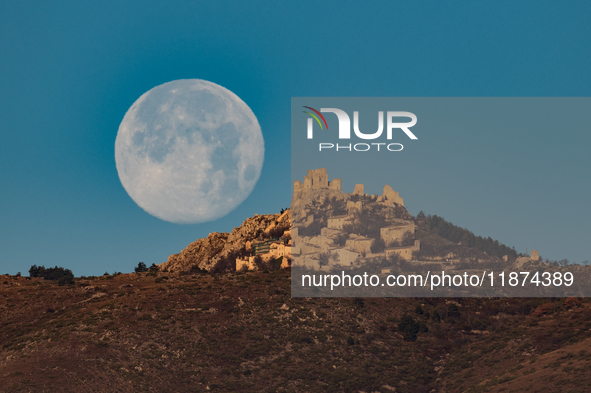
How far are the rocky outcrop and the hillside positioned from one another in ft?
160

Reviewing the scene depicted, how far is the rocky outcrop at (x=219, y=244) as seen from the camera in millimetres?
165875

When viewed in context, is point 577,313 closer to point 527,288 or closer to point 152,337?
point 527,288

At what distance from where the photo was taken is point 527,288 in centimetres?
13825

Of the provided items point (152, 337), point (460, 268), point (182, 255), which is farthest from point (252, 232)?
point (152, 337)

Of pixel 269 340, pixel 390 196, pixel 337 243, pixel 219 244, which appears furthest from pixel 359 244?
pixel 269 340

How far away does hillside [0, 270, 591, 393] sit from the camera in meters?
71.9

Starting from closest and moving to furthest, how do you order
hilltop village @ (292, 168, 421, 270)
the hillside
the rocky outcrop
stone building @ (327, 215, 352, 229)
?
1. the hillside
2. hilltop village @ (292, 168, 421, 270)
3. the rocky outcrop
4. stone building @ (327, 215, 352, 229)

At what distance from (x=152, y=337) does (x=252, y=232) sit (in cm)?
9221

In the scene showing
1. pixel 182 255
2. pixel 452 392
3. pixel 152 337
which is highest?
pixel 182 255

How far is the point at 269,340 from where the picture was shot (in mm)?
88875

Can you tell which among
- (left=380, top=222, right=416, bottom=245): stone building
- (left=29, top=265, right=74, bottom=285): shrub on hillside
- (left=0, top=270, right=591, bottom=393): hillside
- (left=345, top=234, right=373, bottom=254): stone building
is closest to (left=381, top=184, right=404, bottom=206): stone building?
(left=380, top=222, right=416, bottom=245): stone building

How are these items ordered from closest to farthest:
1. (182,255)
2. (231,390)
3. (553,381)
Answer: (553,381)
(231,390)
(182,255)

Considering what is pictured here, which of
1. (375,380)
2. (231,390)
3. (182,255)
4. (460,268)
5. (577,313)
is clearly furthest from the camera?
(182,255)

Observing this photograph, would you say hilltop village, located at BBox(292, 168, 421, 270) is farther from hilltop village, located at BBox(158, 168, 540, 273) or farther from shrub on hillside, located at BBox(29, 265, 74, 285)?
shrub on hillside, located at BBox(29, 265, 74, 285)
